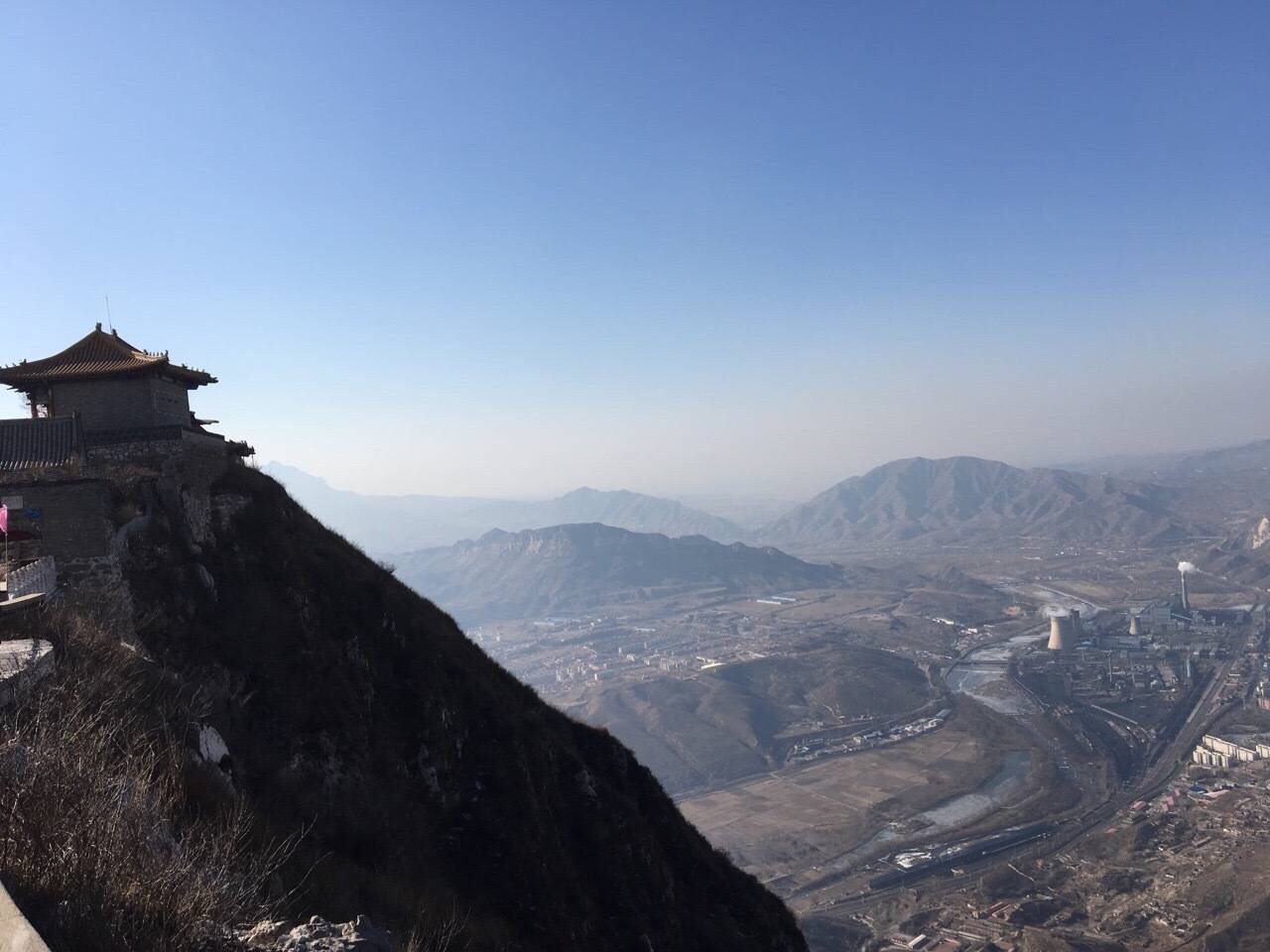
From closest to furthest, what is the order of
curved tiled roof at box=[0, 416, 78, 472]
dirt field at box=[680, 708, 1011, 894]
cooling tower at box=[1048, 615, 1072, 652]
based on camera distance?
curved tiled roof at box=[0, 416, 78, 472]
dirt field at box=[680, 708, 1011, 894]
cooling tower at box=[1048, 615, 1072, 652]

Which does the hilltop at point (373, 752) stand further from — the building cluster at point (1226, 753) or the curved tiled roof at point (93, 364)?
the building cluster at point (1226, 753)

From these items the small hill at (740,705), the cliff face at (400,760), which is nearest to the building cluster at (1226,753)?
the small hill at (740,705)

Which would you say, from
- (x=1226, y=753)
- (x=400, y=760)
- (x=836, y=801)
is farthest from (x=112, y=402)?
(x=1226, y=753)

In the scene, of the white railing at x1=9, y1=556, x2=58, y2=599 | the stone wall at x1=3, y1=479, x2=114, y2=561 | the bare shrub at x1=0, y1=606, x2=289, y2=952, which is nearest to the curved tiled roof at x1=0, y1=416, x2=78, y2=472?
the stone wall at x1=3, y1=479, x2=114, y2=561

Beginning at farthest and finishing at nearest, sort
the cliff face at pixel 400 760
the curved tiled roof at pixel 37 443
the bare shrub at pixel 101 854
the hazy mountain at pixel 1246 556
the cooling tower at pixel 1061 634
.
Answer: the hazy mountain at pixel 1246 556 → the cooling tower at pixel 1061 634 → the curved tiled roof at pixel 37 443 → the cliff face at pixel 400 760 → the bare shrub at pixel 101 854

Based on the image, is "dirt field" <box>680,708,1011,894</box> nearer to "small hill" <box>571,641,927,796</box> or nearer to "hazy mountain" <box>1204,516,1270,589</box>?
"small hill" <box>571,641,927,796</box>

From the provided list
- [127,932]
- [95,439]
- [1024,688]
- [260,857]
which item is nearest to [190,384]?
[95,439]
